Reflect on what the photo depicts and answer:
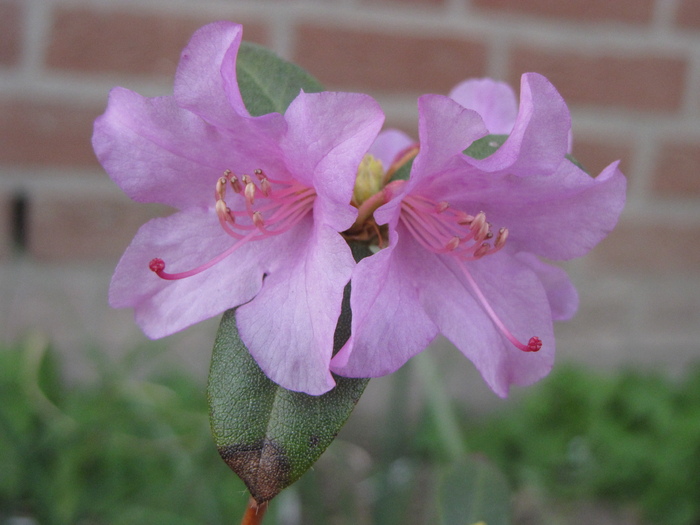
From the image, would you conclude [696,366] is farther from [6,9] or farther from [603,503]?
[6,9]

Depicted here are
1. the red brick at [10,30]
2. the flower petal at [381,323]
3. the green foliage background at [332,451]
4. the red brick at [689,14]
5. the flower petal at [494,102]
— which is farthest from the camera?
the red brick at [689,14]

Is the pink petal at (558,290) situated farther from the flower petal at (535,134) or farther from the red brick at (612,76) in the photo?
the red brick at (612,76)

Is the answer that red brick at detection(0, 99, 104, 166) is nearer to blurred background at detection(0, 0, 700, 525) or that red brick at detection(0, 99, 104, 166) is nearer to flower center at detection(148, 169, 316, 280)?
blurred background at detection(0, 0, 700, 525)

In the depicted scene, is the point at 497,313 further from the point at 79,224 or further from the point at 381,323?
the point at 79,224

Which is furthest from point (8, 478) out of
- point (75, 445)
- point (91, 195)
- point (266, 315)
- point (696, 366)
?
point (696, 366)

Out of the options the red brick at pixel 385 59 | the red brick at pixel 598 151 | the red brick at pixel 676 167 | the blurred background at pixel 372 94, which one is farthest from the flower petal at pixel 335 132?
the red brick at pixel 676 167

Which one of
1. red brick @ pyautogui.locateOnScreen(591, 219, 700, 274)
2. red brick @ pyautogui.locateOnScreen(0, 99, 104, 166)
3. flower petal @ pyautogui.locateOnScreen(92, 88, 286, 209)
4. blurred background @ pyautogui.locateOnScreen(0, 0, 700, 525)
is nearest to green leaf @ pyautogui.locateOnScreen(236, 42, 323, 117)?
flower petal @ pyautogui.locateOnScreen(92, 88, 286, 209)
